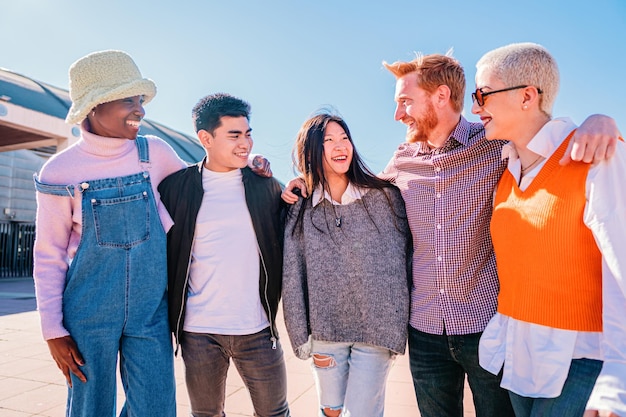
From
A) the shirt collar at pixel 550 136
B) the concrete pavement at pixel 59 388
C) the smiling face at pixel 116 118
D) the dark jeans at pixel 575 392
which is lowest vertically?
the concrete pavement at pixel 59 388

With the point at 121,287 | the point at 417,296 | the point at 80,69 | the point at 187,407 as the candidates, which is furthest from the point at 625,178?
the point at 187,407

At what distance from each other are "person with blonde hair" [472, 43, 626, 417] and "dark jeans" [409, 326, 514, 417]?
0.27 meters

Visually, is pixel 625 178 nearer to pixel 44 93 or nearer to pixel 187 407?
pixel 187 407

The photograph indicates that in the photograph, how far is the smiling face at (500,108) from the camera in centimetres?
195

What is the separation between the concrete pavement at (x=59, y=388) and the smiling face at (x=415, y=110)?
2.29 meters

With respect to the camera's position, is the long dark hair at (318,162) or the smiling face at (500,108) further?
the long dark hair at (318,162)

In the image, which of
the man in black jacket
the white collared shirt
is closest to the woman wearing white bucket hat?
the man in black jacket

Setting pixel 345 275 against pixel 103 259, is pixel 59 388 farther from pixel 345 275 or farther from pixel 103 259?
pixel 345 275

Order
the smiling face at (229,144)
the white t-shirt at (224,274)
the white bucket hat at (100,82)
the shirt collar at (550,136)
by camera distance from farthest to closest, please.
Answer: the smiling face at (229,144) < the white t-shirt at (224,274) < the white bucket hat at (100,82) < the shirt collar at (550,136)

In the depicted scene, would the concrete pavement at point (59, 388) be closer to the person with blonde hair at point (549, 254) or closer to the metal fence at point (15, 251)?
the person with blonde hair at point (549, 254)

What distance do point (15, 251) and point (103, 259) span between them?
1944 centimetres

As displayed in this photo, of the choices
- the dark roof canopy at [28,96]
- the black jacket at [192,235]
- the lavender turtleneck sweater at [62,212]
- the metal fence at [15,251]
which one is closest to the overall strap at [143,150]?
the lavender turtleneck sweater at [62,212]

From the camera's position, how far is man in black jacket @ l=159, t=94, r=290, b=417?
262 cm

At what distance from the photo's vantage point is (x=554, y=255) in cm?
164
